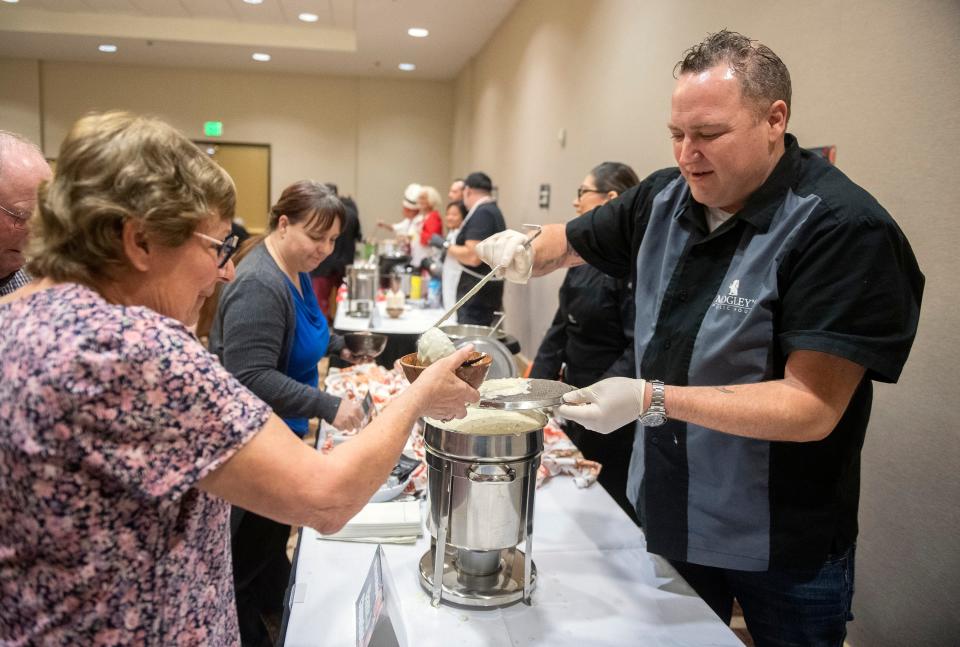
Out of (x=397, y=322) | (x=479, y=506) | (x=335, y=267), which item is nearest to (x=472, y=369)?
(x=479, y=506)

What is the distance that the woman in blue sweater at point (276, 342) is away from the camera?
1.81 metres

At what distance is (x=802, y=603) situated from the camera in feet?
4.15

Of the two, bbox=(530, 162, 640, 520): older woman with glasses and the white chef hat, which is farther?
the white chef hat

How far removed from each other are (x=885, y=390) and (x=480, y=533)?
4.36ft

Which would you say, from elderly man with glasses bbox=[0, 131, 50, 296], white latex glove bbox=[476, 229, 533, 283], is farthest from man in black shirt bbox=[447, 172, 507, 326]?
elderly man with glasses bbox=[0, 131, 50, 296]

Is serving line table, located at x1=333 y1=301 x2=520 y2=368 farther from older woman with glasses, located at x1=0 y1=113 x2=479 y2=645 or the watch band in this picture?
older woman with glasses, located at x1=0 y1=113 x2=479 y2=645

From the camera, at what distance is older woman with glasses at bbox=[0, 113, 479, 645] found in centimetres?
71

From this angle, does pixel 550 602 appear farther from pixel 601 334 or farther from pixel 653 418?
pixel 601 334

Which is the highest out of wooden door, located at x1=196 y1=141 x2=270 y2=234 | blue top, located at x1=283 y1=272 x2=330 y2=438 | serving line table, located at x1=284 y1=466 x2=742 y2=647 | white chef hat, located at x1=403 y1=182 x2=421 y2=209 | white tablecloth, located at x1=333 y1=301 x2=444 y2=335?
wooden door, located at x1=196 y1=141 x2=270 y2=234

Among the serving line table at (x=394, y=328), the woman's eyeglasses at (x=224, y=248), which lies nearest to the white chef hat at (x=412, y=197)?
the serving line table at (x=394, y=328)

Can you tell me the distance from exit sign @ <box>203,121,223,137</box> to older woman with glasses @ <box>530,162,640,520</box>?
8.32 metres

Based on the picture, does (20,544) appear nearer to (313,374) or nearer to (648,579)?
(648,579)

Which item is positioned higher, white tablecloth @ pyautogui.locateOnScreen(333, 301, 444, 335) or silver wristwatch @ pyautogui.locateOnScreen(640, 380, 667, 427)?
silver wristwatch @ pyautogui.locateOnScreen(640, 380, 667, 427)

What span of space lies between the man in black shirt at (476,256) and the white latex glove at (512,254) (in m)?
2.27
